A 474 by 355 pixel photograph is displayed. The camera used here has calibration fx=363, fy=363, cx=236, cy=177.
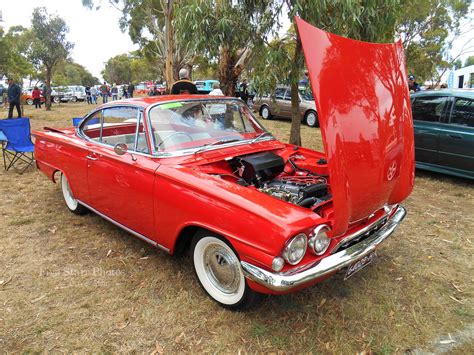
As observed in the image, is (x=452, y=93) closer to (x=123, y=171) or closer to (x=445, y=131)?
(x=445, y=131)

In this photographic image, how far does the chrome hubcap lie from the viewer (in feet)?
9.05

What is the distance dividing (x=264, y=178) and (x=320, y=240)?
3.46 feet

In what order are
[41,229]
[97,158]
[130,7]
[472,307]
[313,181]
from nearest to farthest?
[472,307], [313,181], [97,158], [41,229], [130,7]

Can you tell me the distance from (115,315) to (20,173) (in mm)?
5062

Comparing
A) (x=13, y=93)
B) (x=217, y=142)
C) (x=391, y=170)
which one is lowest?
(x=391, y=170)

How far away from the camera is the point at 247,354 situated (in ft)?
8.06

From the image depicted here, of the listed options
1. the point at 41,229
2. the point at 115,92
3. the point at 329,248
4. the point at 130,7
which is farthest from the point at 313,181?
the point at 115,92

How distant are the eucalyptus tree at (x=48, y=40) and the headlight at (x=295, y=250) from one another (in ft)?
67.6

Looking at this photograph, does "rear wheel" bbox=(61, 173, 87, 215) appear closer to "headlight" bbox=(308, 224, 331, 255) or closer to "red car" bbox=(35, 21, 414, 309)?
"red car" bbox=(35, 21, 414, 309)

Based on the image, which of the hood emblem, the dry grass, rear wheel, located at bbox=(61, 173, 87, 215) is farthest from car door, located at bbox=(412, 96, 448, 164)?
rear wheel, located at bbox=(61, 173, 87, 215)

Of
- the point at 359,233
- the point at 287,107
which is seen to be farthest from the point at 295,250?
the point at 287,107

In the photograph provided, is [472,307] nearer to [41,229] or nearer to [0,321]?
[0,321]

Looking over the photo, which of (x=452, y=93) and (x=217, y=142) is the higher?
(x=452, y=93)

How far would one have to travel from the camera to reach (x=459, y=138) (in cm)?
582
